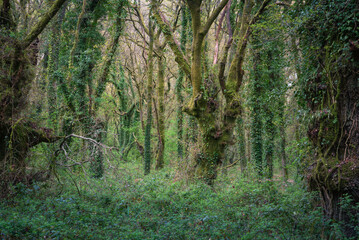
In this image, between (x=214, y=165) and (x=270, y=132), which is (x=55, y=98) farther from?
(x=270, y=132)

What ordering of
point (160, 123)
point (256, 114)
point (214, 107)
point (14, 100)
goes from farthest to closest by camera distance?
point (160, 123)
point (256, 114)
point (214, 107)
point (14, 100)

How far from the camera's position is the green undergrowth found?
16.8 feet

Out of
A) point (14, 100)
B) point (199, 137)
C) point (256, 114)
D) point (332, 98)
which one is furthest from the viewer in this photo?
point (256, 114)

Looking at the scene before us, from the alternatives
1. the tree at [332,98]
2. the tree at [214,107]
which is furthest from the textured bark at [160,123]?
the tree at [332,98]

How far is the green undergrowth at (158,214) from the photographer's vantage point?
5121 millimetres

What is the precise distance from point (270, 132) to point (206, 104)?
413 centimetres

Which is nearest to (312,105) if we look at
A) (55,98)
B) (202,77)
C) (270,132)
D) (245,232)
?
(245,232)

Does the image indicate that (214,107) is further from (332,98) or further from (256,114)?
(332,98)

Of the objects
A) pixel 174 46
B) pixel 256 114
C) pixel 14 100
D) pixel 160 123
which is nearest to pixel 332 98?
pixel 256 114

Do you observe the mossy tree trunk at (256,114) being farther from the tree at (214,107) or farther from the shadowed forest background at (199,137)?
the tree at (214,107)

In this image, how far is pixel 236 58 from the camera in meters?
11.0

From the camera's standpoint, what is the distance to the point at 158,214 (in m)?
6.59

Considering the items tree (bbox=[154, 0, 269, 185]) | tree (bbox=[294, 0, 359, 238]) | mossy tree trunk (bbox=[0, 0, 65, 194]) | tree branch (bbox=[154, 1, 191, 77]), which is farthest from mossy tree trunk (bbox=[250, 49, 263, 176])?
mossy tree trunk (bbox=[0, 0, 65, 194])

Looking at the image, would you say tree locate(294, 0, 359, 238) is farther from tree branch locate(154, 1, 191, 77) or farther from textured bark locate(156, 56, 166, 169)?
textured bark locate(156, 56, 166, 169)
